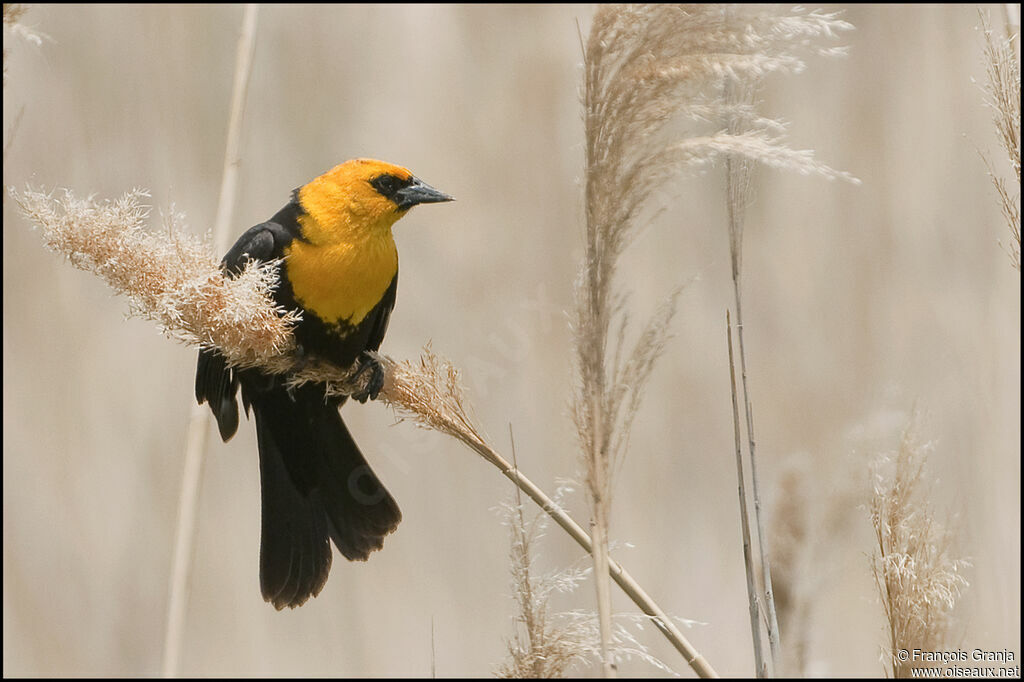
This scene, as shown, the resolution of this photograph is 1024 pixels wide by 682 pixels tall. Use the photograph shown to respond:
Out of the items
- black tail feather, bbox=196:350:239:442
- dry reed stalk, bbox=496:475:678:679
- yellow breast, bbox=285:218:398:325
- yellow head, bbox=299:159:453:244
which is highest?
yellow head, bbox=299:159:453:244

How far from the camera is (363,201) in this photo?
2061 mm

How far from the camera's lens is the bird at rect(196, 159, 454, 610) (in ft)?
6.19

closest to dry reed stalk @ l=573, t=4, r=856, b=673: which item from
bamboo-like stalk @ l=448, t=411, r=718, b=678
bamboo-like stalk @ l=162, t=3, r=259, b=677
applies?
bamboo-like stalk @ l=448, t=411, r=718, b=678

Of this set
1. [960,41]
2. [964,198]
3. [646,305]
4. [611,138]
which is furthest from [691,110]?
[960,41]

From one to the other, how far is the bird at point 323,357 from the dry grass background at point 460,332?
33.9 inches

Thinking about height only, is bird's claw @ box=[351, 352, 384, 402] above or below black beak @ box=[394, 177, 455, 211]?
below

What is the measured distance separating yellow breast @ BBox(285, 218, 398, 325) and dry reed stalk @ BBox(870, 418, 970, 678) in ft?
3.68

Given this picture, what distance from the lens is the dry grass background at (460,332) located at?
9.82 ft

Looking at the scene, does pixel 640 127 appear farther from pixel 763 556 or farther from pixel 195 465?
pixel 195 465

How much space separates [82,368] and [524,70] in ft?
5.40

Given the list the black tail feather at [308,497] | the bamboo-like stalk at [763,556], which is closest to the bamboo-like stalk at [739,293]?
the bamboo-like stalk at [763,556]

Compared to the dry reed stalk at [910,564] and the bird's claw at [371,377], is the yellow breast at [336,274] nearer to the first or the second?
the bird's claw at [371,377]

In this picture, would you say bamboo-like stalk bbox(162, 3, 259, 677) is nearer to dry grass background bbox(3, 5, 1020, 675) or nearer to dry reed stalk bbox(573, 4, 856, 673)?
dry reed stalk bbox(573, 4, 856, 673)

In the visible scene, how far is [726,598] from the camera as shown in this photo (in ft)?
10.5
